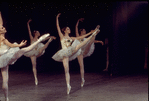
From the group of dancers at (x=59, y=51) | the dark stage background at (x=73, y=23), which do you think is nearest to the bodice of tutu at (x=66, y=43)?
the group of dancers at (x=59, y=51)

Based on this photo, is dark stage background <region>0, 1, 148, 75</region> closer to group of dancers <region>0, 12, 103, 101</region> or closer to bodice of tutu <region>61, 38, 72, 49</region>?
group of dancers <region>0, 12, 103, 101</region>

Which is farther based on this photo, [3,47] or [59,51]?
[59,51]

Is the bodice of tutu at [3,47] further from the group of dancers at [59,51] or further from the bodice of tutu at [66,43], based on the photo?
the bodice of tutu at [66,43]

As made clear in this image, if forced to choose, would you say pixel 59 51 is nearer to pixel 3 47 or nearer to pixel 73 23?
pixel 3 47

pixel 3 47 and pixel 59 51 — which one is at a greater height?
pixel 3 47

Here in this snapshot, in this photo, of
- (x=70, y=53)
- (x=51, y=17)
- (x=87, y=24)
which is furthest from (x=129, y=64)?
(x=70, y=53)

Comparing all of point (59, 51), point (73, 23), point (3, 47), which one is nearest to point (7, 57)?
point (3, 47)

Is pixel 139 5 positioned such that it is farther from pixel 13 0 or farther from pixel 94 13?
pixel 13 0

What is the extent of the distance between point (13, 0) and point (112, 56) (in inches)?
177

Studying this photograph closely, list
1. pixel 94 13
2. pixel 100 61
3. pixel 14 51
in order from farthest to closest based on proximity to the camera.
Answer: pixel 100 61, pixel 94 13, pixel 14 51

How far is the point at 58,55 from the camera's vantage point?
5.45 m

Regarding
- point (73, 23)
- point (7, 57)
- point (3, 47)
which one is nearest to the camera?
point (7, 57)

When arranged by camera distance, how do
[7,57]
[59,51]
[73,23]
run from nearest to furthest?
[7,57] < [59,51] < [73,23]

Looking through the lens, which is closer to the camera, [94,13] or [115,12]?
[115,12]
